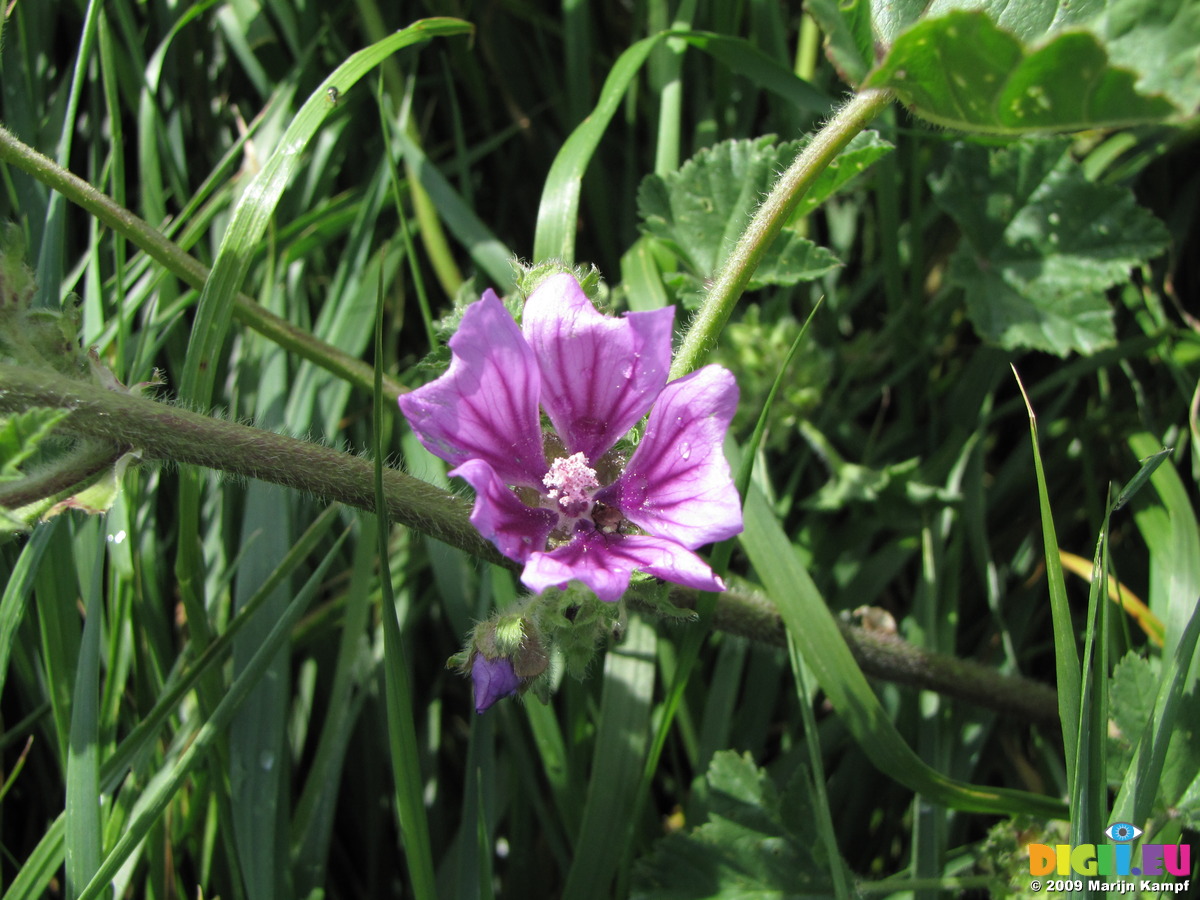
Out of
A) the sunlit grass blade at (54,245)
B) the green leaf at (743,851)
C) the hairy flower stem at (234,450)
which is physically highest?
the sunlit grass blade at (54,245)

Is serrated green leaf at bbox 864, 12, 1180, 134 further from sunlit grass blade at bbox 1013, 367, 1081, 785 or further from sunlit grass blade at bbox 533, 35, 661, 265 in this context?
sunlit grass blade at bbox 533, 35, 661, 265

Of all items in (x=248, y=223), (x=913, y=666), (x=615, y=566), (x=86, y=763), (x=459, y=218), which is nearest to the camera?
(x=615, y=566)

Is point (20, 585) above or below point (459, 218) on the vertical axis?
below

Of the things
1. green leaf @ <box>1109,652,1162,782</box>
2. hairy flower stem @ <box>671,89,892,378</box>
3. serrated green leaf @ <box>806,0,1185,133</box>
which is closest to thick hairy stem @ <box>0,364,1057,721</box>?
hairy flower stem @ <box>671,89,892,378</box>

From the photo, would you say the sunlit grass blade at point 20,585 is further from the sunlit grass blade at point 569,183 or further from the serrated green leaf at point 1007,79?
the serrated green leaf at point 1007,79

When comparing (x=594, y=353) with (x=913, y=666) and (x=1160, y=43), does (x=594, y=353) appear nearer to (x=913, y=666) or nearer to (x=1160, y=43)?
(x=1160, y=43)

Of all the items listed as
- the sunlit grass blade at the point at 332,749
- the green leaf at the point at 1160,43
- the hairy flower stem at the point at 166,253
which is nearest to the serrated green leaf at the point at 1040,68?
the green leaf at the point at 1160,43

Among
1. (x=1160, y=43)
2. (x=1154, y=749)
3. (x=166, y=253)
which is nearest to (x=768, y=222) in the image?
(x=1160, y=43)

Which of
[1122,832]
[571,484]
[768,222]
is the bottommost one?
[1122,832]
